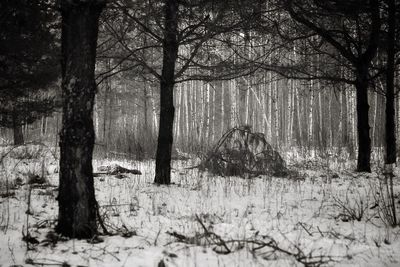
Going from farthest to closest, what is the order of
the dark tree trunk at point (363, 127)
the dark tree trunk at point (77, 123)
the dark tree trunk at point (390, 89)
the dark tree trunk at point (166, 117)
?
the dark tree trunk at point (363, 127) < the dark tree trunk at point (166, 117) < the dark tree trunk at point (390, 89) < the dark tree trunk at point (77, 123)

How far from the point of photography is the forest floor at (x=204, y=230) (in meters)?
2.52

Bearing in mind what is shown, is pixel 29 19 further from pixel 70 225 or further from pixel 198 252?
pixel 198 252

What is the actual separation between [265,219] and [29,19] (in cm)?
404

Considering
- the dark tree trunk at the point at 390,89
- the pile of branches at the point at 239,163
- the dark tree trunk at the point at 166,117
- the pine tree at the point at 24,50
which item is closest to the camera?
the pine tree at the point at 24,50

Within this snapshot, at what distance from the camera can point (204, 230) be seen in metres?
3.02

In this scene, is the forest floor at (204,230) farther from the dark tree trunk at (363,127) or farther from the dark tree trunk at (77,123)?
the dark tree trunk at (363,127)

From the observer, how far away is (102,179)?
594cm

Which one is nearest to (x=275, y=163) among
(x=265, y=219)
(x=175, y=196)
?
(x=175, y=196)

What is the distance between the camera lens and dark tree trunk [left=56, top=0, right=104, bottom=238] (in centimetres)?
279

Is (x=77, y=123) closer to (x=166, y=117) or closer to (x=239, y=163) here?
(x=166, y=117)

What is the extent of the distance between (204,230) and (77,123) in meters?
1.50

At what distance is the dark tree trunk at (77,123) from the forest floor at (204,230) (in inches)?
9.0

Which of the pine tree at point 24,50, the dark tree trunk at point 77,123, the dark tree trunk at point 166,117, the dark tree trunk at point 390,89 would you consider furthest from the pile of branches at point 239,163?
the dark tree trunk at point 77,123

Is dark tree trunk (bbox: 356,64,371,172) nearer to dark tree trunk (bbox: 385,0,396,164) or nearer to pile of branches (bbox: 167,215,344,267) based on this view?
dark tree trunk (bbox: 385,0,396,164)
